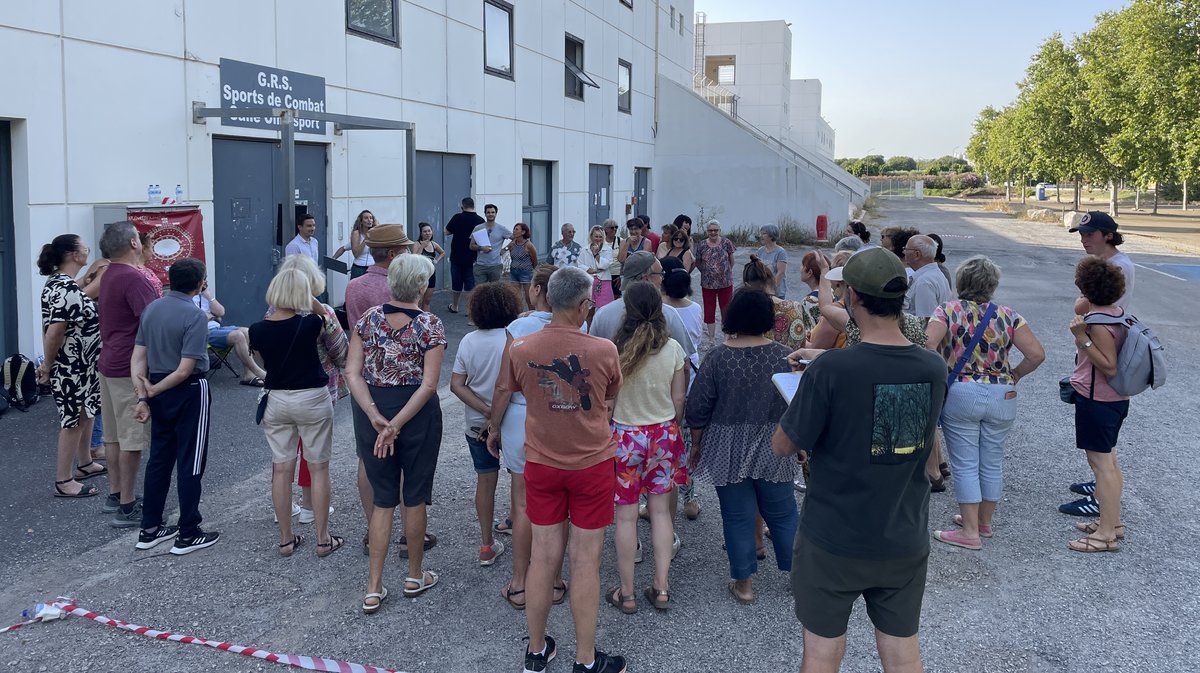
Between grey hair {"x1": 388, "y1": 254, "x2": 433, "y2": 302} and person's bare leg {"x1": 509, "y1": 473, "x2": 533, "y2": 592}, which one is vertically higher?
grey hair {"x1": 388, "y1": 254, "x2": 433, "y2": 302}

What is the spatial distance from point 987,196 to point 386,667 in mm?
102078

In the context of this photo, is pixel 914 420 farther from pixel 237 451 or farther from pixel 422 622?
pixel 237 451

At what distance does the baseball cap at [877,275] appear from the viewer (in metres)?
2.88

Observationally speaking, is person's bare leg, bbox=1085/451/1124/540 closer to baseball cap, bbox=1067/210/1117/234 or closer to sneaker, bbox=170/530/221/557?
baseball cap, bbox=1067/210/1117/234

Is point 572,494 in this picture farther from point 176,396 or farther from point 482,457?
point 176,396

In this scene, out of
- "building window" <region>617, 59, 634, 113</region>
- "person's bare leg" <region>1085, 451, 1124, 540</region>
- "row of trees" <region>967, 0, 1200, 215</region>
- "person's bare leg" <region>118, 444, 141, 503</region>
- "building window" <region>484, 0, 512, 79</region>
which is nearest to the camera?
"person's bare leg" <region>1085, 451, 1124, 540</region>

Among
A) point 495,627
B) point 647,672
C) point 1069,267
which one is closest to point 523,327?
point 495,627

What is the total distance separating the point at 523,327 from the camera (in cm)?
453

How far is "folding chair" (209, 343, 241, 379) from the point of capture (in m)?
8.75

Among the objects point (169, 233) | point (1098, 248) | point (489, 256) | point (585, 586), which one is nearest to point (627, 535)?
point (585, 586)

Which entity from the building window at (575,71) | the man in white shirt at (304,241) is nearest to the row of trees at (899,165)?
the building window at (575,71)

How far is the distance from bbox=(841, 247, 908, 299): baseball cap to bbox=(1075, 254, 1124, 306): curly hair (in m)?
2.75

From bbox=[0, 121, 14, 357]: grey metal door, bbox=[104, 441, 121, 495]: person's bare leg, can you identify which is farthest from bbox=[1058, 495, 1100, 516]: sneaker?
bbox=[0, 121, 14, 357]: grey metal door

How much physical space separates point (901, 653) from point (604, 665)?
1292 mm
